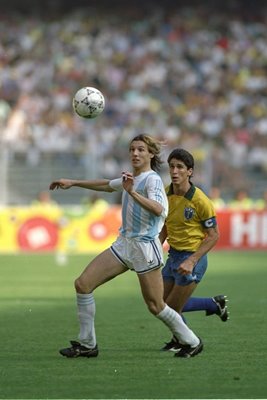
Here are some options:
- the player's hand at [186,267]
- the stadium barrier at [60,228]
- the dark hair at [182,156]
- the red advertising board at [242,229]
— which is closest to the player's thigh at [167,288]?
the player's hand at [186,267]

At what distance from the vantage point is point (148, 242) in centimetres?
1015

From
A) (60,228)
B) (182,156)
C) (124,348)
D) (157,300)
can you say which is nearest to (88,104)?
(182,156)

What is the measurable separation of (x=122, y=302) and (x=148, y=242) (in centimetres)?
619

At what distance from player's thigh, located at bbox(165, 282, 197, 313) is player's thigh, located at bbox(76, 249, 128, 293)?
73 cm

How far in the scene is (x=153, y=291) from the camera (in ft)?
32.9

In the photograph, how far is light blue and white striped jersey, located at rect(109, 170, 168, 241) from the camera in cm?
1002

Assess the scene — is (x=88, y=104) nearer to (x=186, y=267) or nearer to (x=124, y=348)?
(x=186, y=267)

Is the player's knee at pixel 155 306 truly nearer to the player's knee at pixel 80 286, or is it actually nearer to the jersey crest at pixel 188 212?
the player's knee at pixel 80 286

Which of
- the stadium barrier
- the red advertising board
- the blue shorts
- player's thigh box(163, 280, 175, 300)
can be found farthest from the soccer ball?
the red advertising board

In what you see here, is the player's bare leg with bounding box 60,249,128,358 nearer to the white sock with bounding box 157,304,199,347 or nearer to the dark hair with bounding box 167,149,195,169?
the white sock with bounding box 157,304,199,347

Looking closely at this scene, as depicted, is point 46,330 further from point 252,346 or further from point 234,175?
point 234,175

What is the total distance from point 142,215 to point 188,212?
627 mm

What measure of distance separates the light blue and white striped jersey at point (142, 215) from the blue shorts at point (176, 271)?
585mm

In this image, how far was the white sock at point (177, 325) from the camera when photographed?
10.1 meters
